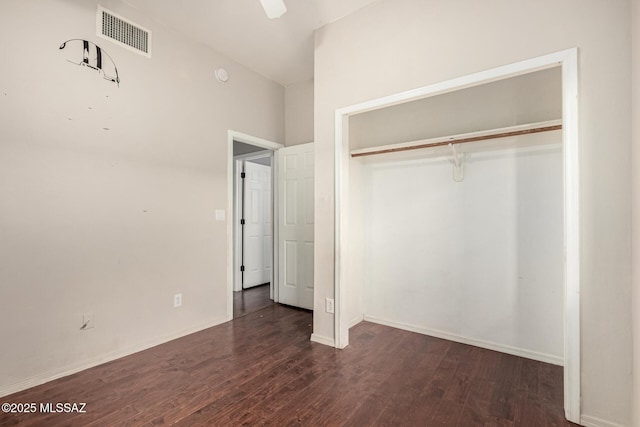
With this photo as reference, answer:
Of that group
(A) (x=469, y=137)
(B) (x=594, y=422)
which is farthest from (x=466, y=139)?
(B) (x=594, y=422)

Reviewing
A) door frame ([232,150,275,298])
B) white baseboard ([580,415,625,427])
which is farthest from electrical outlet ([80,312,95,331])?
white baseboard ([580,415,625,427])

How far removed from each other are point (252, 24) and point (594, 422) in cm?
375

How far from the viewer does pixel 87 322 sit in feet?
7.50

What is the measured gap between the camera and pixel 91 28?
231 centimetres

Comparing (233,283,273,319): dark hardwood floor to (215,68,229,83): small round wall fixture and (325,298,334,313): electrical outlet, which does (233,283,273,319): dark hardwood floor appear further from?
(215,68,229,83): small round wall fixture

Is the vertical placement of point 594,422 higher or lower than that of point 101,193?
Answer: lower

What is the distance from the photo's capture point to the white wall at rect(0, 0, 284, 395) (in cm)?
199

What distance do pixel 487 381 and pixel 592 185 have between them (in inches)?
55.7

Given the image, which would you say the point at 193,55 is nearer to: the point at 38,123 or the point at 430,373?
the point at 38,123

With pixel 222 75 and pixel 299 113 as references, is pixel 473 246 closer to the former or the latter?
pixel 299 113

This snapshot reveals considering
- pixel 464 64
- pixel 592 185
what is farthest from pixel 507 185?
pixel 464 64

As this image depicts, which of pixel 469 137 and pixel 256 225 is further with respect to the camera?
pixel 256 225

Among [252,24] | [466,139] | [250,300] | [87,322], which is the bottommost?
[250,300]

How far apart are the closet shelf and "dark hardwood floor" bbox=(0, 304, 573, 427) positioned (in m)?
1.74
